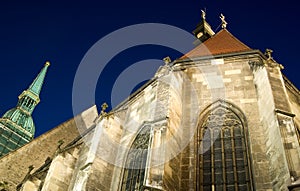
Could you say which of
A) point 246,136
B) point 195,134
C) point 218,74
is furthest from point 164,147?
point 218,74

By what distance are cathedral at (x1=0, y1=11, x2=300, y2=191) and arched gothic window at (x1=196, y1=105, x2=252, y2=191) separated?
0.9 inches

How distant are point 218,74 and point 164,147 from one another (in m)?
3.81

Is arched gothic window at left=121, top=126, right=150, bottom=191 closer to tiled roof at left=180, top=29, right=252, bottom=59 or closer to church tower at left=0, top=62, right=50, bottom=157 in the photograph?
tiled roof at left=180, top=29, right=252, bottom=59

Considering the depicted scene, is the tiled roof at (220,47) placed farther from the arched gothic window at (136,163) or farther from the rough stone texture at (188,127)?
the arched gothic window at (136,163)

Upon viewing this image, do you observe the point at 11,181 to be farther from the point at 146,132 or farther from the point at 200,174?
the point at 200,174

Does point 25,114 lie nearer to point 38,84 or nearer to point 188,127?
point 38,84

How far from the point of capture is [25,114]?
30328 millimetres

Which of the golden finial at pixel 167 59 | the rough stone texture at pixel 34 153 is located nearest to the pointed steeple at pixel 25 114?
the rough stone texture at pixel 34 153

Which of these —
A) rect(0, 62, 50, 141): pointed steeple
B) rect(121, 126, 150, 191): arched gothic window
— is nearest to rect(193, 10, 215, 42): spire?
rect(121, 126, 150, 191): arched gothic window

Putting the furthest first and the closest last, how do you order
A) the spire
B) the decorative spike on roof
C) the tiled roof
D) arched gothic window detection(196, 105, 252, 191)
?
1. the decorative spike on roof
2. the spire
3. the tiled roof
4. arched gothic window detection(196, 105, 252, 191)

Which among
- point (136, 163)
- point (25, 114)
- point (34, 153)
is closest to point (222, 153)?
point (136, 163)

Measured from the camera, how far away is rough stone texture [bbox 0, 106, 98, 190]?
15477mm

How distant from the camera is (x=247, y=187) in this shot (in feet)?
23.2

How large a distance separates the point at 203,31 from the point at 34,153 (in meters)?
12.3
